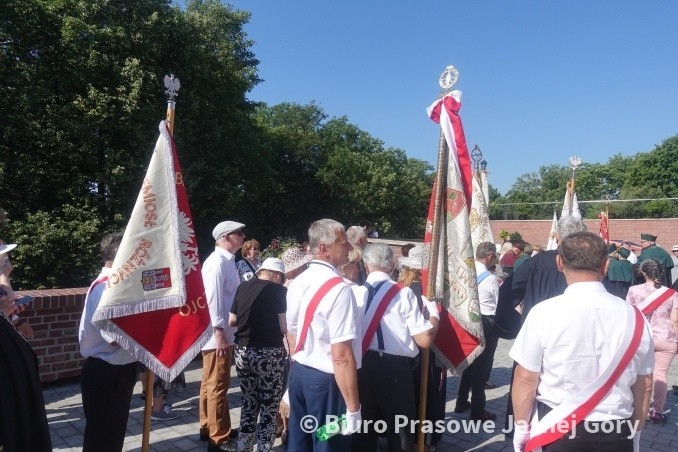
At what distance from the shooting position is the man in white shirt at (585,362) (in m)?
2.32

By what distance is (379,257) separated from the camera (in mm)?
3693

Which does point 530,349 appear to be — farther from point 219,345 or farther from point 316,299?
point 219,345

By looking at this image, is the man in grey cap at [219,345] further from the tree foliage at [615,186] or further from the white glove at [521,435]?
the tree foliage at [615,186]

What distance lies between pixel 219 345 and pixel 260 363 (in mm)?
583

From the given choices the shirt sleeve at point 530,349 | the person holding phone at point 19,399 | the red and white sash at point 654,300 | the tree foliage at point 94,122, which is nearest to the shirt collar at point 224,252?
the person holding phone at point 19,399

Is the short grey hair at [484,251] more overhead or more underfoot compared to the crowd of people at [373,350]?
more overhead

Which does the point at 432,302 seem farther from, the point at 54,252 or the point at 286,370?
the point at 54,252

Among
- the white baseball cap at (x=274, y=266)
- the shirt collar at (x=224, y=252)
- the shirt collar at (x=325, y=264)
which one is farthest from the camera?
the shirt collar at (x=224, y=252)

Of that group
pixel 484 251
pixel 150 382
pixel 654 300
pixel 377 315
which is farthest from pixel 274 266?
pixel 654 300

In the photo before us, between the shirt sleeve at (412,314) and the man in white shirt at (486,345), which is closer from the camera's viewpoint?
the shirt sleeve at (412,314)

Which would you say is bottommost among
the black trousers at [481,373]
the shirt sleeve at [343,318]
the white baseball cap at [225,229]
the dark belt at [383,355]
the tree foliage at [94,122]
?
the black trousers at [481,373]

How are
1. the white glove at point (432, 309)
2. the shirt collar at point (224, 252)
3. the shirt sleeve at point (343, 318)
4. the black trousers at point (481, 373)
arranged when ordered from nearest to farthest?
the shirt sleeve at point (343, 318) < the white glove at point (432, 309) < the shirt collar at point (224, 252) < the black trousers at point (481, 373)

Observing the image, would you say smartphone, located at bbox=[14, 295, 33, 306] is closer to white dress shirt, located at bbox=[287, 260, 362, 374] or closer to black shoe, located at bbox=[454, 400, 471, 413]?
white dress shirt, located at bbox=[287, 260, 362, 374]

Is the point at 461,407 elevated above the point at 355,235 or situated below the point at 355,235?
below
